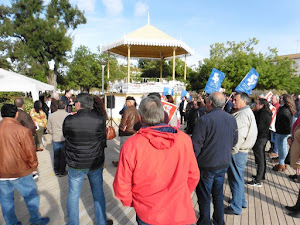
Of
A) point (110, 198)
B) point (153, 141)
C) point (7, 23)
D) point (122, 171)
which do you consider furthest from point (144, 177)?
point (7, 23)

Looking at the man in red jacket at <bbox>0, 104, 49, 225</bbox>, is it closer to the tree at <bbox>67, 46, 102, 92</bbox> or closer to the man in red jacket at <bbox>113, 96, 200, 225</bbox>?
the man in red jacket at <bbox>113, 96, 200, 225</bbox>

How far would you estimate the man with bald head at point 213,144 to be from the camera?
2537 millimetres

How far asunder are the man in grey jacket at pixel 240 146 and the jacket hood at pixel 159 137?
192 cm

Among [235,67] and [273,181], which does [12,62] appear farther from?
[273,181]

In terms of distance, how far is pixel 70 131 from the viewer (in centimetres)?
253

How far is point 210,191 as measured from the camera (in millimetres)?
2752

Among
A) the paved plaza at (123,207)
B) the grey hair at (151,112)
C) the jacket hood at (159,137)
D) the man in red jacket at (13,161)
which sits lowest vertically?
the paved plaza at (123,207)

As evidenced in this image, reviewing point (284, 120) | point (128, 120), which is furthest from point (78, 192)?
point (284, 120)

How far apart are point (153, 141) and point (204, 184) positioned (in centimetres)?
155

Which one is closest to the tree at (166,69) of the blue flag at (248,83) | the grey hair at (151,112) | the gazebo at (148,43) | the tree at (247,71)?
the tree at (247,71)

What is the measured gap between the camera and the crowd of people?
1603mm

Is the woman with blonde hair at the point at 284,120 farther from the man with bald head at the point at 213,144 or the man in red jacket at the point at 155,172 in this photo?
the man in red jacket at the point at 155,172

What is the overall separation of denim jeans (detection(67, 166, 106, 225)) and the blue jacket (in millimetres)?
1340

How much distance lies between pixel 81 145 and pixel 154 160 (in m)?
1.33
